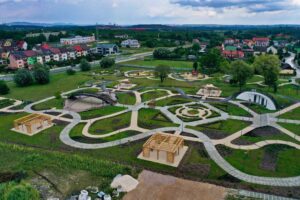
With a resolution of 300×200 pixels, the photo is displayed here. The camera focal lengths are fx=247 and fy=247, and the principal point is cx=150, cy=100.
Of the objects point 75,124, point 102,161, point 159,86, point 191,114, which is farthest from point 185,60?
point 102,161

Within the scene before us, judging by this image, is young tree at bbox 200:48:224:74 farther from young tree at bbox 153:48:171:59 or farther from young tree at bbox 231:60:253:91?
young tree at bbox 153:48:171:59

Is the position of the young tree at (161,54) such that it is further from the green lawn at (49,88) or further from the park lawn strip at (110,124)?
the park lawn strip at (110,124)

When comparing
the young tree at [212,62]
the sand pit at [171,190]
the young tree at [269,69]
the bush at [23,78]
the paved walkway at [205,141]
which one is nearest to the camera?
the sand pit at [171,190]

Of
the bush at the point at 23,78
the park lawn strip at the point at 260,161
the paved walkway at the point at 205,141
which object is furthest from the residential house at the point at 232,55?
the park lawn strip at the point at 260,161

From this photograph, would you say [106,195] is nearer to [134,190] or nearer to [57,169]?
[134,190]

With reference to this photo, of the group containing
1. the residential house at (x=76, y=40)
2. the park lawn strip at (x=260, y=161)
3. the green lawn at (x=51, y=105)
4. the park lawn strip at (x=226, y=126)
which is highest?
the residential house at (x=76, y=40)

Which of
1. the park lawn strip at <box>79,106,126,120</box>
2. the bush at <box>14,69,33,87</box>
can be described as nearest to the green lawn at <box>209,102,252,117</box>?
the park lawn strip at <box>79,106,126,120</box>

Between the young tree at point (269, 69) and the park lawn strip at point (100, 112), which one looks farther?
the young tree at point (269, 69)
